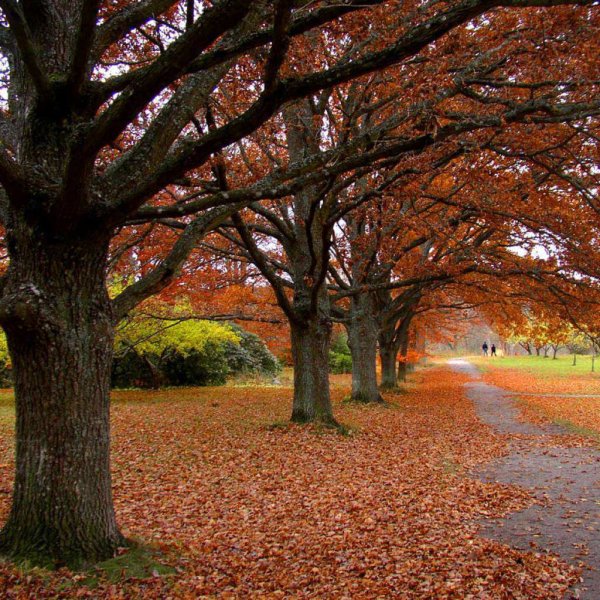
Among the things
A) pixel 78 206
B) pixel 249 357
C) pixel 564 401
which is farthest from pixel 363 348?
pixel 78 206

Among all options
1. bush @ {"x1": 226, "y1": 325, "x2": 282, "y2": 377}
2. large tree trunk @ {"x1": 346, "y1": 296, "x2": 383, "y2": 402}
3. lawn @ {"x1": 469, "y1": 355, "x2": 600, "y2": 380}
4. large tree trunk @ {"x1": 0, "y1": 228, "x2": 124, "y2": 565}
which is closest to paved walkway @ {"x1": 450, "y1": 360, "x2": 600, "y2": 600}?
large tree trunk @ {"x1": 0, "y1": 228, "x2": 124, "y2": 565}

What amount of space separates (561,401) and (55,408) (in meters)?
20.3

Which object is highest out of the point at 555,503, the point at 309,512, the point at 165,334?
the point at 165,334

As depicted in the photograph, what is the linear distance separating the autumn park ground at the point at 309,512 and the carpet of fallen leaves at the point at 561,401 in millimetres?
2304

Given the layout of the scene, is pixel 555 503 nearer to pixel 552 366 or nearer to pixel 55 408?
pixel 55 408

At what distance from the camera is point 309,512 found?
6434 mm

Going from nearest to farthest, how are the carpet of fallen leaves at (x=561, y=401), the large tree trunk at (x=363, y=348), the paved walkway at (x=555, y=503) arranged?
the paved walkway at (x=555, y=503) → the carpet of fallen leaves at (x=561, y=401) → the large tree trunk at (x=363, y=348)

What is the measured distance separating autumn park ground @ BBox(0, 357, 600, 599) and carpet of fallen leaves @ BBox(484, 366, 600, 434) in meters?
2.30

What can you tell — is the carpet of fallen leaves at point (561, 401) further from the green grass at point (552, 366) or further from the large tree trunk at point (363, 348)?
the green grass at point (552, 366)

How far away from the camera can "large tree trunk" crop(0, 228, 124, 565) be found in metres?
4.20

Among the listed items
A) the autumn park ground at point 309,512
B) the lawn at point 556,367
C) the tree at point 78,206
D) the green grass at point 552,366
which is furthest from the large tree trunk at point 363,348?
the green grass at point 552,366

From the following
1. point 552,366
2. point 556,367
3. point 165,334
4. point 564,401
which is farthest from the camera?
point 552,366

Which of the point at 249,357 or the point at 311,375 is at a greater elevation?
the point at 311,375

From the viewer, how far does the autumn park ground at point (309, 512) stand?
4.38 metres
